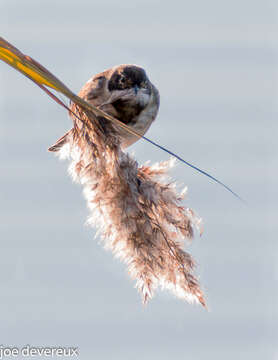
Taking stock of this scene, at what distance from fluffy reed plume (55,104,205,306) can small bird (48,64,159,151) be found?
0.88m

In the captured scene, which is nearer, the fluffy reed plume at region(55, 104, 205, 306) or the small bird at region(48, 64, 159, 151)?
the fluffy reed plume at region(55, 104, 205, 306)

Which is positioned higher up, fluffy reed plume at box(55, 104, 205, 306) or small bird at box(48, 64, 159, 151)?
small bird at box(48, 64, 159, 151)

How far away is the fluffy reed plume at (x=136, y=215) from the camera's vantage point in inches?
59.2

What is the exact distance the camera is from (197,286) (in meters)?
1.51

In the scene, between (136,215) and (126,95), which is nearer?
(136,215)

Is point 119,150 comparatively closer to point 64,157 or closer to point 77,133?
point 77,133

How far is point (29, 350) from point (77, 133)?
105 centimetres

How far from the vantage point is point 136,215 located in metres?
1.52

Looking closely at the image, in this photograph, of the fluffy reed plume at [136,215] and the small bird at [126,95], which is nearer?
the fluffy reed plume at [136,215]

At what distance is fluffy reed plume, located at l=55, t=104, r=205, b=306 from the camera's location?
1.50 m

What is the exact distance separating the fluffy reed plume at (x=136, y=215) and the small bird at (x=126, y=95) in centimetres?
88

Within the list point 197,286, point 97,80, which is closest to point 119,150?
point 197,286

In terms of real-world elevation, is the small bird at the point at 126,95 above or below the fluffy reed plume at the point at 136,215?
above

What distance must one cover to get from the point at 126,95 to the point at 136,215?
4.52ft
